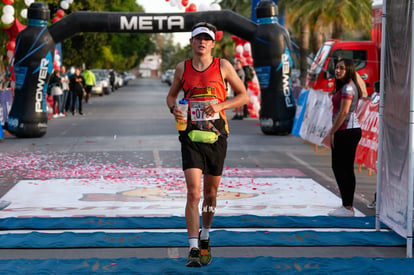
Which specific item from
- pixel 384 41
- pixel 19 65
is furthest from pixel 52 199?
pixel 19 65

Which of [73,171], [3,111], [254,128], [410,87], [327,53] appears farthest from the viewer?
[327,53]

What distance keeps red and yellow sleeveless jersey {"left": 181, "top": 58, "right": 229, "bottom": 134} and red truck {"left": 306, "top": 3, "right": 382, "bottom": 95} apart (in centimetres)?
1587

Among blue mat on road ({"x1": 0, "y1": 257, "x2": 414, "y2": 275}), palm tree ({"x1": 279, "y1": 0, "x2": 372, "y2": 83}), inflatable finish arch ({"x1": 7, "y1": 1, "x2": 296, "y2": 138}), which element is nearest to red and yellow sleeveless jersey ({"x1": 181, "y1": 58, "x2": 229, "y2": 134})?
blue mat on road ({"x1": 0, "y1": 257, "x2": 414, "y2": 275})

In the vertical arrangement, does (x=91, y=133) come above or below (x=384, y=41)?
below

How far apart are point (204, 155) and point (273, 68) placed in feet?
39.1

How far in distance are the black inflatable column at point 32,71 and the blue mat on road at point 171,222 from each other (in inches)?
381

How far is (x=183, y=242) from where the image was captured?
6.51 metres

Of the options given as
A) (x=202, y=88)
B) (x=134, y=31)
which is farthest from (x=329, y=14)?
(x=202, y=88)

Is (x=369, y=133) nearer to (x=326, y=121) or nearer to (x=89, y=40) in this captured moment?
(x=326, y=121)

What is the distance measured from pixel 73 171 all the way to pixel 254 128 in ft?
31.0

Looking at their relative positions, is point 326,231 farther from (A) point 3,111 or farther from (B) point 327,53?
(B) point 327,53

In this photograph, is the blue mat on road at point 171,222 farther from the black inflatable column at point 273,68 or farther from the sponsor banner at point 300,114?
the black inflatable column at point 273,68

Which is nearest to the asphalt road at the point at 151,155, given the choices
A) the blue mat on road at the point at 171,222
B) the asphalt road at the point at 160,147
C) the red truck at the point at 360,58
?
the asphalt road at the point at 160,147

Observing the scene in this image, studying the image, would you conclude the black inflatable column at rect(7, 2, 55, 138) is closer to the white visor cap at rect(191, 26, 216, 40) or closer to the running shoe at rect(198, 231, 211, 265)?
the white visor cap at rect(191, 26, 216, 40)
